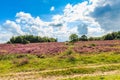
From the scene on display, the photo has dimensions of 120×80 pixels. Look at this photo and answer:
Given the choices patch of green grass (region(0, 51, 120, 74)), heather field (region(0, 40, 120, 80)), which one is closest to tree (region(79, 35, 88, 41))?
heather field (region(0, 40, 120, 80))

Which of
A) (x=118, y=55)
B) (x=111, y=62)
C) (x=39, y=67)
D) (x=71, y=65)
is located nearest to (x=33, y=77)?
(x=39, y=67)

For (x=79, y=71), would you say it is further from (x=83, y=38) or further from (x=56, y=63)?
(x=83, y=38)

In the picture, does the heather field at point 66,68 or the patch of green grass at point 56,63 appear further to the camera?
the patch of green grass at point 56,63

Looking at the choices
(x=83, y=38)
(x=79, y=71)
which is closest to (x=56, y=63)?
(x=79, y=71)

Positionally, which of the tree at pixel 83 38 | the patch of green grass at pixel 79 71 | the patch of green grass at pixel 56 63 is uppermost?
the tree at pixel 83 38

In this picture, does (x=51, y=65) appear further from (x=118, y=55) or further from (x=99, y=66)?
(x=118, y=55)

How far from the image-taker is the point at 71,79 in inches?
974

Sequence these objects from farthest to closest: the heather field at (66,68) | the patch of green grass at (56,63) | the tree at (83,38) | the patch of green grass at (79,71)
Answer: the tree at (83,38), the patch of green grass at (56,63), the patch of green grass at (79,71), the heather field at (66,68)

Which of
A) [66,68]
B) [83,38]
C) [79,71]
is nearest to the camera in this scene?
[79,71]

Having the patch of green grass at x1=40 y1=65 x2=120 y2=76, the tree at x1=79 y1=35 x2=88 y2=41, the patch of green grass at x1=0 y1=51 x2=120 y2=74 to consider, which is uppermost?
the tree at x1=79 y1=35 x2=88 y2=41

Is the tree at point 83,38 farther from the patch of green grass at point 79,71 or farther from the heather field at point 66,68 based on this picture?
the patch of green grass at point 79,71

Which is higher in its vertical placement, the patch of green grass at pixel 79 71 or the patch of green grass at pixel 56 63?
the patch of green grass at pixel 56 63

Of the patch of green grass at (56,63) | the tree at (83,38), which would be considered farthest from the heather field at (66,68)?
the tree at (83,38)

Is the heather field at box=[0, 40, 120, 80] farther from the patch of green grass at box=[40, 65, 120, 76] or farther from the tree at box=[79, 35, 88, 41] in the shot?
the tree at box=[79, 35, 88, 41]
